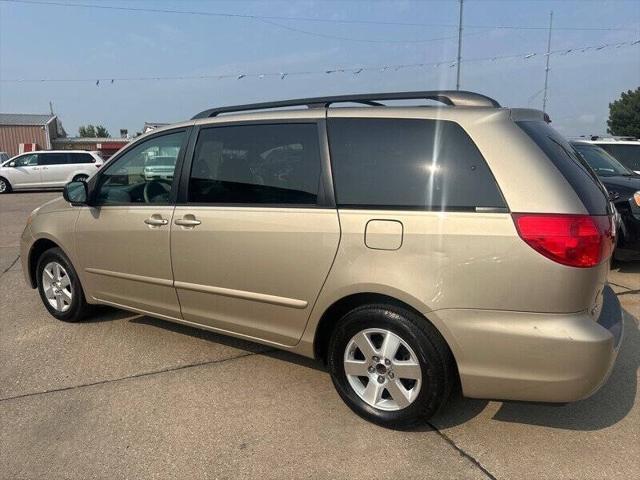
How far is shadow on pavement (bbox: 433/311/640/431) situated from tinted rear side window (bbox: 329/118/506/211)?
1.24 meters

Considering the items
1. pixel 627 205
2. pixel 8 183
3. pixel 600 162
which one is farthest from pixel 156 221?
pixel 8 183

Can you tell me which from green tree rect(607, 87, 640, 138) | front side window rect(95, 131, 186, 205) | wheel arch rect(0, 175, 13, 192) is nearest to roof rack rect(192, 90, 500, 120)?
front side window rect(95, 131, 186, 205)

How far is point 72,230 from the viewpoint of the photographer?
4066 mm

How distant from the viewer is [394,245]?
8.38 ft

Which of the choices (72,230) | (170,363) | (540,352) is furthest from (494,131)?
(72,230)

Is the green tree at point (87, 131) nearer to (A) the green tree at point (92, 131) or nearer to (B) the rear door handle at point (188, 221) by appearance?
(A) the green tree at point (92, 131)

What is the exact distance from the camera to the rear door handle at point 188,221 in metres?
3.28

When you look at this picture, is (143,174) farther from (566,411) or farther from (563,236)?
(566,411)

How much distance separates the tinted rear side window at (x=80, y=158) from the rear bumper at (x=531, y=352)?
20286 mm

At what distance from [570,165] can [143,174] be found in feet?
9.59

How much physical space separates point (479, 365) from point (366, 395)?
68 cm

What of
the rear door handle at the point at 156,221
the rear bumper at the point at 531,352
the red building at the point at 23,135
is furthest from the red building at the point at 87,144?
the rear bumper at the point at 531,352

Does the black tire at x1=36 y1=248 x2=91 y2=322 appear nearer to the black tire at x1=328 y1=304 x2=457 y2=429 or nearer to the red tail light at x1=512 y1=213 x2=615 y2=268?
the black tire at x1=328 y1=304 x2=457 y2=429

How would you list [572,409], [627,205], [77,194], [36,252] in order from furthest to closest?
[627,205]
[36,252]
[77,194]
[572,409]
